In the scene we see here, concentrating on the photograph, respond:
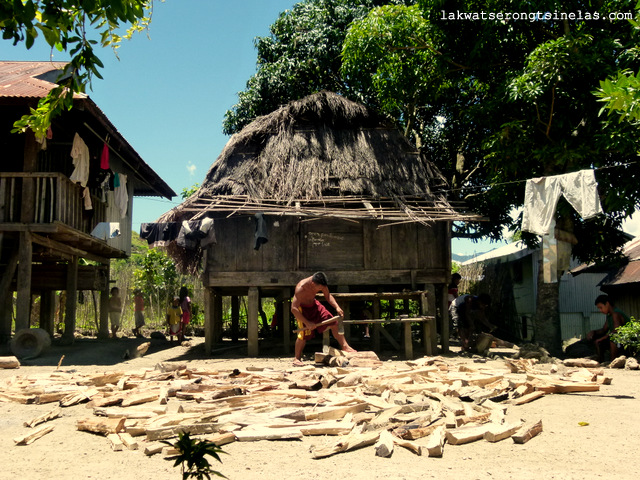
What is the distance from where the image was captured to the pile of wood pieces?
4.86 m

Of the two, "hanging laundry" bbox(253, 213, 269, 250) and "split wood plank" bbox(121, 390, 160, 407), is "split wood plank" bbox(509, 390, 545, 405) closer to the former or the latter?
"split wood plank" bbox(121, 390, 160, 407)

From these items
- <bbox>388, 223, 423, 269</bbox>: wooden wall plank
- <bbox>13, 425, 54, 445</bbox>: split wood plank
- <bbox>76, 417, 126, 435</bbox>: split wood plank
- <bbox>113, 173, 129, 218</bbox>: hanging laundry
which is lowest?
<bbox>13, 425, 54, 445</bbox>: split wood plank

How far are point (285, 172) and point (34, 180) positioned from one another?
5.23 m

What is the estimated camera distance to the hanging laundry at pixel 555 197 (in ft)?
31.5

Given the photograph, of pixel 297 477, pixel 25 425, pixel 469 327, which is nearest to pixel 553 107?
pixel 469 327

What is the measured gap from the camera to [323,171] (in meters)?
13.1

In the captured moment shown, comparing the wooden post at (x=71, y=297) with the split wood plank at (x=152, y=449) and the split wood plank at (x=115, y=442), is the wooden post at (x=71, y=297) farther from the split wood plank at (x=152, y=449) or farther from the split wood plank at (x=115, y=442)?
the split wood plank at (x=152, y=449)

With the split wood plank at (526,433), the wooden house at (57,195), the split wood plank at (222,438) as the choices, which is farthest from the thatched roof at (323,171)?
the split wood plank at (222,438)

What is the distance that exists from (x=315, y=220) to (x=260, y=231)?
1.52m

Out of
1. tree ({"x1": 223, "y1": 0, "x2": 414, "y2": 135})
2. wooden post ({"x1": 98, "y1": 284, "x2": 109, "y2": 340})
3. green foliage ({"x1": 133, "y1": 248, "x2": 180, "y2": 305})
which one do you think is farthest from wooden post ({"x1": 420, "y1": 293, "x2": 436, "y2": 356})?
green foliage ({"x1": 133, "y1": 248, "x2": 180, "y2": 305})

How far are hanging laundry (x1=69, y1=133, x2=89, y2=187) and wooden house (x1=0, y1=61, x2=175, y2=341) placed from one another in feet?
0.07

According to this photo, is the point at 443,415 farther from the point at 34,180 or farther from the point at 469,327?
the point at 34,180

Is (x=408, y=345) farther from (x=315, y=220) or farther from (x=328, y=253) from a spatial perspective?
(x=315, y=220)

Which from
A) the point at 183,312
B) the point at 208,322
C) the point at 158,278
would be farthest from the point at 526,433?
the point at 158,278
